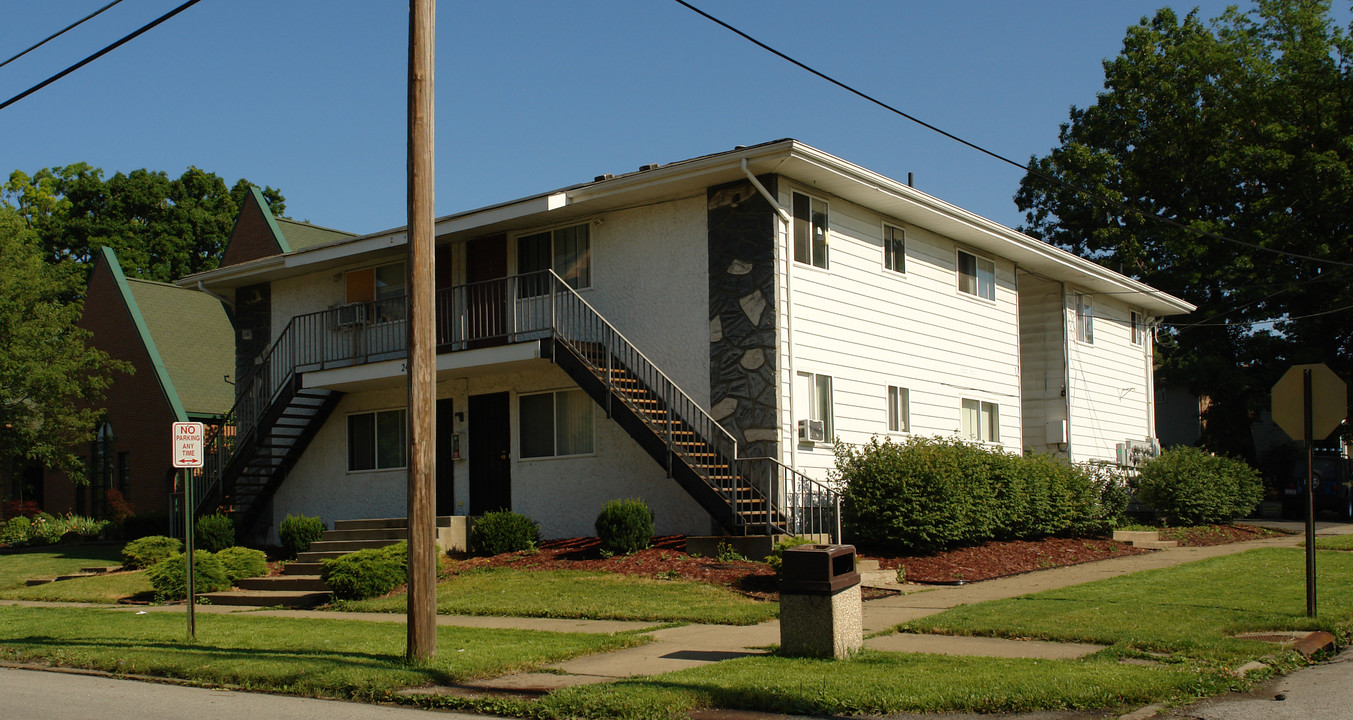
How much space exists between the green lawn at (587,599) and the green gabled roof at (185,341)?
15671 mm

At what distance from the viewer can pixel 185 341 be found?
104 feet

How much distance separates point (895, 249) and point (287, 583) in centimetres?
1153

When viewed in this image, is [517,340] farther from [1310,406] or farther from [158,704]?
[1310,406]

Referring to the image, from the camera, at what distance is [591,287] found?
19562 millimetres

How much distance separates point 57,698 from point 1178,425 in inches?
1762

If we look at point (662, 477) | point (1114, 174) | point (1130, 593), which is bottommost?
point (1130, 593)

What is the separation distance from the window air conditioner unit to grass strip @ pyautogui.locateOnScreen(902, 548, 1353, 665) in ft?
15.5

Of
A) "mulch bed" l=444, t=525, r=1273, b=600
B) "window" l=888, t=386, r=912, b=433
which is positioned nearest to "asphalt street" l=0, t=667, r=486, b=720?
"mulch bed" l=444, t=525, r=1273, b=600

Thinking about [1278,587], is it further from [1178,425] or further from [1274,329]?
[1178,425]

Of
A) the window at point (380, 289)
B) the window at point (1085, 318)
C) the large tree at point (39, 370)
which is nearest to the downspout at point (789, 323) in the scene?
the window at point (380, 289)

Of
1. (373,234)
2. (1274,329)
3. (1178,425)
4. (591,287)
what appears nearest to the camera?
(591,287)

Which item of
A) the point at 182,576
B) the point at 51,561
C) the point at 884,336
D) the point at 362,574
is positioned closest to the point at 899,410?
the point at 884,336

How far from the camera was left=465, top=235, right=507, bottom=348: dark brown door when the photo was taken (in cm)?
2027

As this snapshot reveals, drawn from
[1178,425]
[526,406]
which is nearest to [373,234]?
[526,406]
